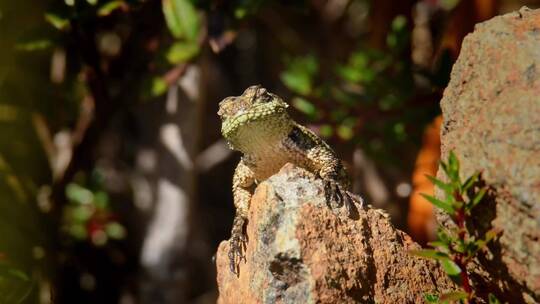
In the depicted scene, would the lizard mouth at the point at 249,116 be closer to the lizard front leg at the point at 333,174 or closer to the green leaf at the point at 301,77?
the lizard front leg at the point at 333,174

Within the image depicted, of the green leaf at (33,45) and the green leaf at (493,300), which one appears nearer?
the green leaf at (493,300)

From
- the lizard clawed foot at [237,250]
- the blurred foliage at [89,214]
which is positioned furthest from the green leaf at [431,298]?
the blurred foliage at [89,214]

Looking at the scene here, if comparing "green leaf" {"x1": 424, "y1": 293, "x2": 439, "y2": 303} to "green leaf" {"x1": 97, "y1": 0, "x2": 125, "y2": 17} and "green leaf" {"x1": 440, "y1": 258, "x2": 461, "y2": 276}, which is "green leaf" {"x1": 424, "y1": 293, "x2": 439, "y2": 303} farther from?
"green leaf" {"x1": 97, "y1": 0, "x2": 125, "y2": 17}

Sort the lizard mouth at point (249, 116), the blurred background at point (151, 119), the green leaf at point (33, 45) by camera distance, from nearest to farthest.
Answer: the lizard mouth at point (249, 116)
the green leaf at point (33, 45)
the blurred background at point (151, 119)

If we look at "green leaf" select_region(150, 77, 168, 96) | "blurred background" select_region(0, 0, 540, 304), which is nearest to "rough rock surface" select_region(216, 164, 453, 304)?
"blurred background" select_region(0, 0, 540, 304)

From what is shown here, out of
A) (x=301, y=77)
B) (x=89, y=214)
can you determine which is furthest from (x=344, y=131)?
(x=89, y=214)

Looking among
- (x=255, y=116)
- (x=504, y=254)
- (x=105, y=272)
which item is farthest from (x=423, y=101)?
(x=105, y=272)
